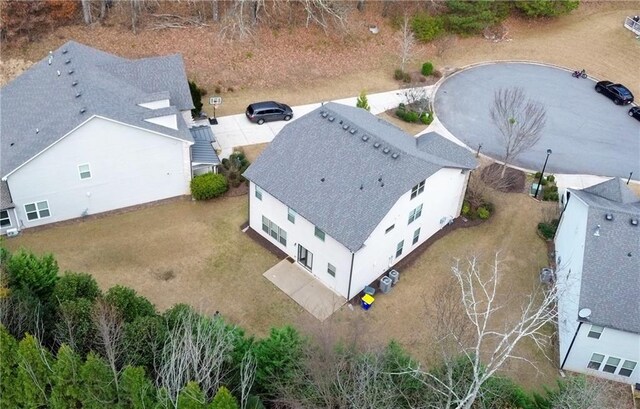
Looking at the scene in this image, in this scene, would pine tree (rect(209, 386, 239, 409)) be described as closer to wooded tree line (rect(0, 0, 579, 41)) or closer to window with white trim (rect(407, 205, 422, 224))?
window with white trim (rect(407, 205, 422, 224))

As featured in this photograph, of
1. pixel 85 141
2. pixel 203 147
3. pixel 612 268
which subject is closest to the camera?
pixel 612 268

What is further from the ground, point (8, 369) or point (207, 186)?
point (8, 369)

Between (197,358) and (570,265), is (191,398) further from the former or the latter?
(570,265)

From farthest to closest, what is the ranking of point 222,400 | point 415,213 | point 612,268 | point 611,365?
point 415,213 < point 612,268 < point 611,365 < point 222,400

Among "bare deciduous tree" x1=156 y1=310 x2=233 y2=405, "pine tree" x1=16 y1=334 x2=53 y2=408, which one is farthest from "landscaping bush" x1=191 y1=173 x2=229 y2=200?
"pine tree" x1=16 y1=334 x2=53 y2=408

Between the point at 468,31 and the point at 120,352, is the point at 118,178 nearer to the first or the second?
the point at 120,352

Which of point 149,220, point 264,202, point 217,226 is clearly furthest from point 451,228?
point 149,220

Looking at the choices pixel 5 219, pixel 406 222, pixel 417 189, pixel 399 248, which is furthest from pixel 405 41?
pixel 5 219
